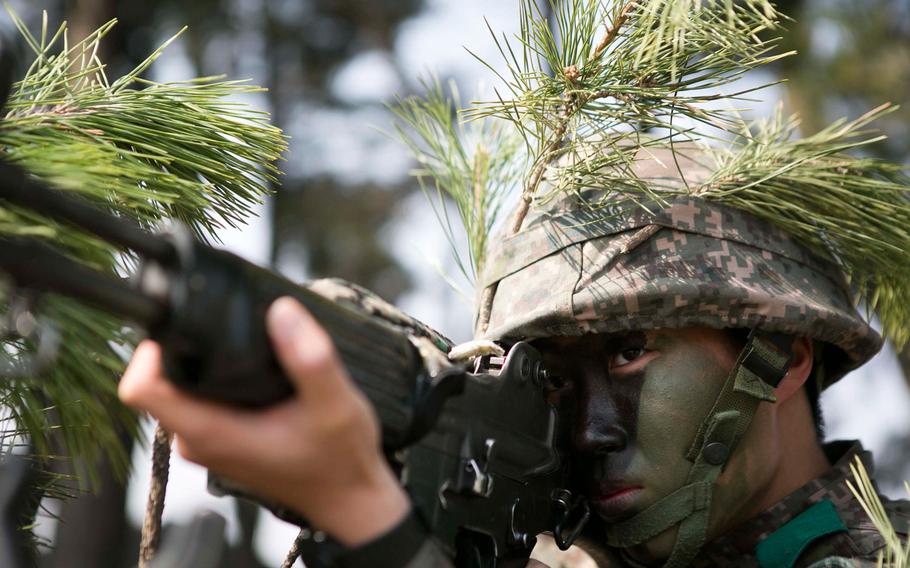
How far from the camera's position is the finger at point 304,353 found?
103cm

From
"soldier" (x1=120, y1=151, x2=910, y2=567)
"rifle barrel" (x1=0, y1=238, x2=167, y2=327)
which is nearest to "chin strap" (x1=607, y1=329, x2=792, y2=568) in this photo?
"soldier" (x1=120, y1=151, x2=910, y2=567)

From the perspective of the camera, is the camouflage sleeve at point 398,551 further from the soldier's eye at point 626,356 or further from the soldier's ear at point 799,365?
the soldier's ear at point 799,365

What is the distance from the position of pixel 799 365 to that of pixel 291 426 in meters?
1.45

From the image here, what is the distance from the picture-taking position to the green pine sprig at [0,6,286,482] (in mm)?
1246

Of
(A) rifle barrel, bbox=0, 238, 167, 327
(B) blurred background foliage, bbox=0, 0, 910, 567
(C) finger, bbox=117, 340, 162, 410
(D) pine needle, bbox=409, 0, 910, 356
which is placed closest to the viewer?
(A) rifle barrel, bbox=0, 238, 167, 327

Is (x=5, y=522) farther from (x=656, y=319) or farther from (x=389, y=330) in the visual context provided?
(x=656, y=319)

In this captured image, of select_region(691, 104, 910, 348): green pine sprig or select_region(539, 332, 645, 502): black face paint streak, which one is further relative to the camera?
select_region(691, 104, 910, 348): green pine sprig

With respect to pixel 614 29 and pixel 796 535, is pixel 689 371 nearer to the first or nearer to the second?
pixel 796 535

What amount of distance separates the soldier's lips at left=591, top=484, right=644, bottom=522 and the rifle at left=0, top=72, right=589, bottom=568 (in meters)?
0.14

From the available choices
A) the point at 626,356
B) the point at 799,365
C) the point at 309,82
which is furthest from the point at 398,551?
the point at 309,82

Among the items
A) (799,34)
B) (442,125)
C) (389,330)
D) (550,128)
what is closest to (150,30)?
(799,34)

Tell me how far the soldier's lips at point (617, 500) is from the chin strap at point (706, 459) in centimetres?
3

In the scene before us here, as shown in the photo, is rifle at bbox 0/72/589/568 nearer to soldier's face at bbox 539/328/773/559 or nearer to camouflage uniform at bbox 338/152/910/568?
soldier's face at bbox 539/328/773/559

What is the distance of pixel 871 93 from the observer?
507cm
